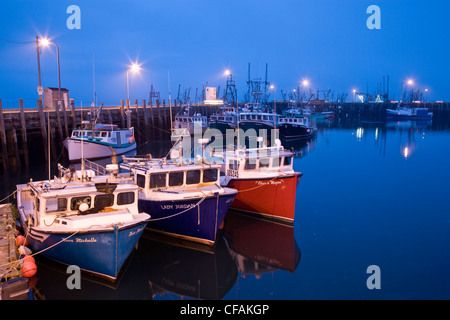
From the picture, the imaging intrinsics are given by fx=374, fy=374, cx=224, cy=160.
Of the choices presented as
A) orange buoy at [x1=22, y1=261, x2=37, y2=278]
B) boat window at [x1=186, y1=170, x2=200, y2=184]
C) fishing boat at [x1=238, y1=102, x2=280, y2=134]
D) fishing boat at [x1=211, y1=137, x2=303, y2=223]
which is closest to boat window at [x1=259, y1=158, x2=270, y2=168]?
fishing boat at [x1=211, y1=137, x2=303, y2=223]

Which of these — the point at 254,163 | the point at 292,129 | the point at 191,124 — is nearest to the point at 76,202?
the point at 254,163

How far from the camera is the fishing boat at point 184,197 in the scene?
512 inches

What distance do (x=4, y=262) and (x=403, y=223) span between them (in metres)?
16.1

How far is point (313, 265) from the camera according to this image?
42.5ft

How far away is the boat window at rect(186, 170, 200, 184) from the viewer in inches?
561

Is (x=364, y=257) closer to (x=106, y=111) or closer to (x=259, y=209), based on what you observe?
(x=259, y=209)

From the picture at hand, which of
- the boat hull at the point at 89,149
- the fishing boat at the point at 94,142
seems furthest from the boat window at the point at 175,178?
the boat hull at the point at 89,149

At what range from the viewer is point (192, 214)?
13.2 m

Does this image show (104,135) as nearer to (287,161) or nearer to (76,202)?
(287,161)

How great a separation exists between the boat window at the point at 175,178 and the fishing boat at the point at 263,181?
2.52 metres

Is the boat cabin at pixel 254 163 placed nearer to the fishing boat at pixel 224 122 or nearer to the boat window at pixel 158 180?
the boat window at pixel 158 180

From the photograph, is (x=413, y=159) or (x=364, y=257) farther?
(x=413, y=159)

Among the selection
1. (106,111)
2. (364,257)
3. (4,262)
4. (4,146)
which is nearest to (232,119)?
(106,111)

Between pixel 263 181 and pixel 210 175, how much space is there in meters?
2.81
